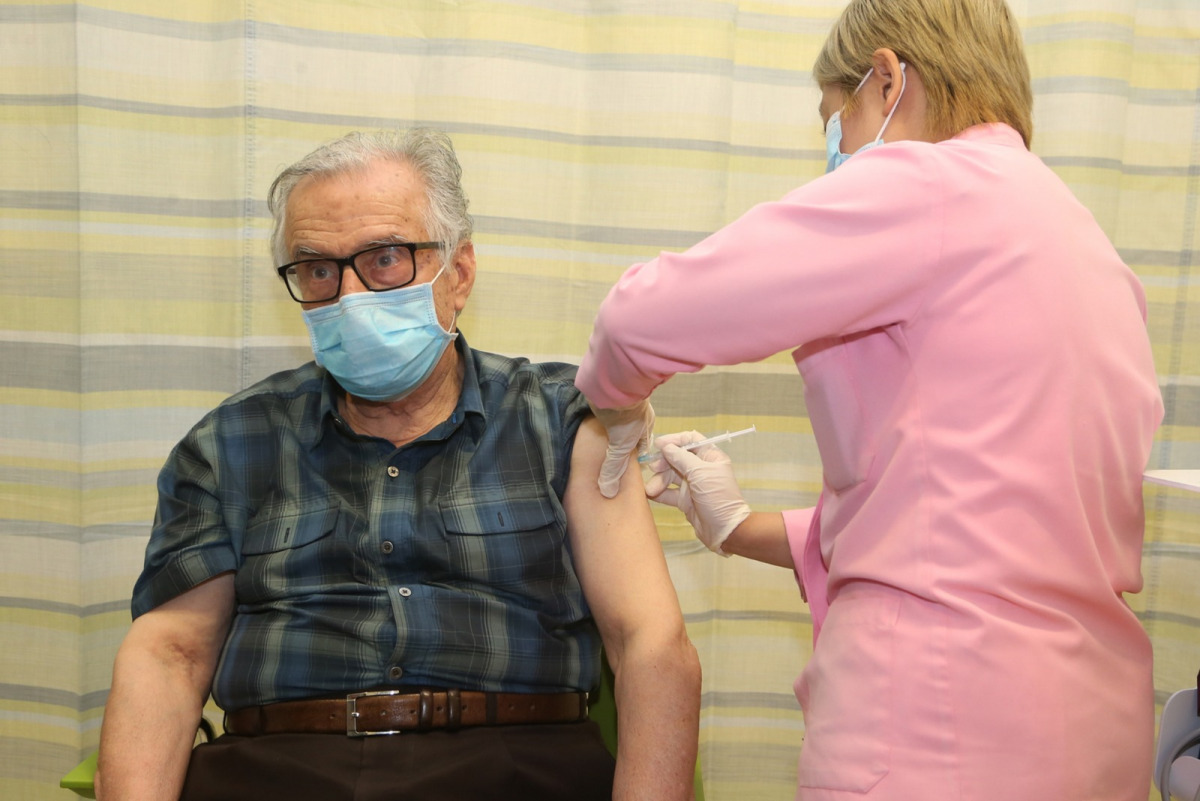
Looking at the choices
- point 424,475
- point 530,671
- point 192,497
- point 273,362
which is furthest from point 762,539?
point 273,362

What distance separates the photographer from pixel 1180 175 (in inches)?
85.6

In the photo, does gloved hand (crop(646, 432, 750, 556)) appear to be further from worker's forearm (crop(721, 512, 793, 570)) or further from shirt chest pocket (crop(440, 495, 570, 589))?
shirt chest pocket (crop(440, 495, 570, 589))

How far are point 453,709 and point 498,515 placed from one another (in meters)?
0.30

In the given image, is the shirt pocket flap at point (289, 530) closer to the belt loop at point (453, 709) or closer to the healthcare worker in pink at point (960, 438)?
the belt loop at point (453, 709)

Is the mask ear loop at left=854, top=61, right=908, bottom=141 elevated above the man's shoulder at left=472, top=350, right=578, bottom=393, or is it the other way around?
the mask ear loop at left=854, top=61, right=908, bottom=141

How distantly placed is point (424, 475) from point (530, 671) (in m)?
0.35

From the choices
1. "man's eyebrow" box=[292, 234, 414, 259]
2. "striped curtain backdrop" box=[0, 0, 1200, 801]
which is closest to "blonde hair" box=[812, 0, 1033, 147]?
→ "man's eyebrow" box=[292, 234, 414, 259]

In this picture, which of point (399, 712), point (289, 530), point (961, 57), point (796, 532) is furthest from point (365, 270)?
point (961, 57)

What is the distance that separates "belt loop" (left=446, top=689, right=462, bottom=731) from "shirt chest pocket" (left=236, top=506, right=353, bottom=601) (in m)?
0.25

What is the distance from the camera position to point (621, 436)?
151 cm

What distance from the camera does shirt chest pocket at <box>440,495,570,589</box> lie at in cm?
157

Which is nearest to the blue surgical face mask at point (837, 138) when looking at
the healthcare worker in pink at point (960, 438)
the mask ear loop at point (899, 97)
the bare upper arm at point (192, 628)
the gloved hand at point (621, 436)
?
the mask ear loop at point (899, 97)

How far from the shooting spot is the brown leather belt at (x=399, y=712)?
149cm

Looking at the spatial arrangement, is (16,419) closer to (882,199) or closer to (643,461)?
(643,461)
